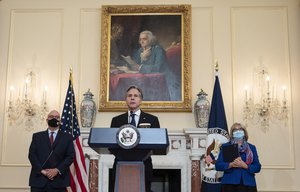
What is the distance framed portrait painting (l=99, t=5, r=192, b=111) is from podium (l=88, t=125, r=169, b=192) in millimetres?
3623

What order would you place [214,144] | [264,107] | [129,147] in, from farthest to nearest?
[264,107]
[214,144]
[129,147]

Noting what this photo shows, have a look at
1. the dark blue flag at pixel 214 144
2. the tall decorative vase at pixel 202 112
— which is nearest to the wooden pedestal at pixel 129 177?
the dark blue flag at pixel 214 144

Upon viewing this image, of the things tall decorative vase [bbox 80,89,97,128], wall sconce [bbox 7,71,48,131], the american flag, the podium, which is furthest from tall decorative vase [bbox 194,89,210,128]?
the podium

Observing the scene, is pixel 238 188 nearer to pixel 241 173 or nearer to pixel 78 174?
pixel 241 173

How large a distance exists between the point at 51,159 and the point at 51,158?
0.01 meters

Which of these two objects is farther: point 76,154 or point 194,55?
point 194,55

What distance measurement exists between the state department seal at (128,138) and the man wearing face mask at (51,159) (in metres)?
2.35

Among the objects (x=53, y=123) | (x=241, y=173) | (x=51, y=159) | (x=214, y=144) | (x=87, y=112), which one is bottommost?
(x=241, y=173)

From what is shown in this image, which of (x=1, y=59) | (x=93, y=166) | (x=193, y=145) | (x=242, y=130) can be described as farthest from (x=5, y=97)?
(x=242, y=130)

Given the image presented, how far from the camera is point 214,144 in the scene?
5711 mm

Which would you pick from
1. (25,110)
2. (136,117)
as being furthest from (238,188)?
(25,110)

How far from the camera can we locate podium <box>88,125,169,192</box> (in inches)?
117

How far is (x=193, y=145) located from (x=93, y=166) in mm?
1544

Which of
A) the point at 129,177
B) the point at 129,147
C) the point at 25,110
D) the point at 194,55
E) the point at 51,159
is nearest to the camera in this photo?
the point at 129,147
